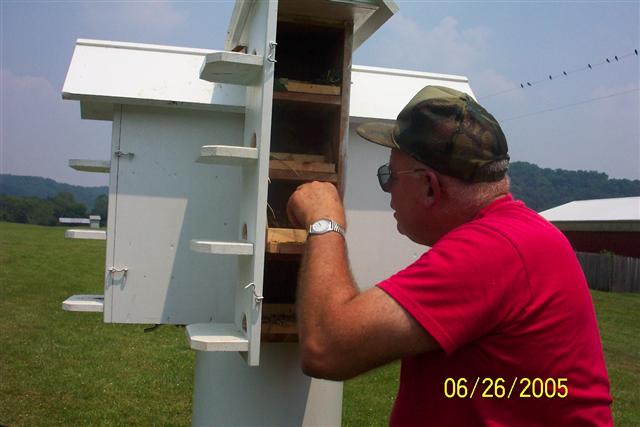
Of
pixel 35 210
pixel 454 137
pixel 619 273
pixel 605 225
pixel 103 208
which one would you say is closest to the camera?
pixel 454 137

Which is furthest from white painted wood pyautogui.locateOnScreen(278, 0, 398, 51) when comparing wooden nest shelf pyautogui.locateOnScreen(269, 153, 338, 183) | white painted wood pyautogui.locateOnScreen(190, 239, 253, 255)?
white painted wood pyautogui.locateOnScreen(190, 239, 253, 255)

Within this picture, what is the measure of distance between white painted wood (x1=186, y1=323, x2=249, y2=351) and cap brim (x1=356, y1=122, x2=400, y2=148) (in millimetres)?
922

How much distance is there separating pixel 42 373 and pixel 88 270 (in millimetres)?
10427

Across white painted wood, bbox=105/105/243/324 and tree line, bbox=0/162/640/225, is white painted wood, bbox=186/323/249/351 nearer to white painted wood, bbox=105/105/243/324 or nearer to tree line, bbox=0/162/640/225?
white painted wood, bbox=105/105/243/324

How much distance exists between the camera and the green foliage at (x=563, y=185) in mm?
55812

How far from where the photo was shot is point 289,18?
278cm

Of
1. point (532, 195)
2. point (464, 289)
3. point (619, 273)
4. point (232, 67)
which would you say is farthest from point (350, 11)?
point (532, 195)

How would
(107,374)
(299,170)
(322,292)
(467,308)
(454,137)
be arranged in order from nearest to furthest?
(467,308) < (322,292) < (454,137) < (299,170) < (107,374)

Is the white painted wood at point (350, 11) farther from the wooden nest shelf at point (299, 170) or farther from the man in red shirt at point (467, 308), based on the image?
the man in red shirt at point (467, 308)

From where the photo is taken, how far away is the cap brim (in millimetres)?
2037

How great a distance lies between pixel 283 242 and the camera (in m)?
2.59

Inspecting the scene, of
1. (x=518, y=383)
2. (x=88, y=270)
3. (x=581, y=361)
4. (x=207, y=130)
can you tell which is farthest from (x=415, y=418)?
(x=88, y=270)

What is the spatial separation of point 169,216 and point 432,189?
1.62 m

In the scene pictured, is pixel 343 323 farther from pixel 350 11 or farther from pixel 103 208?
pixel 103 208
